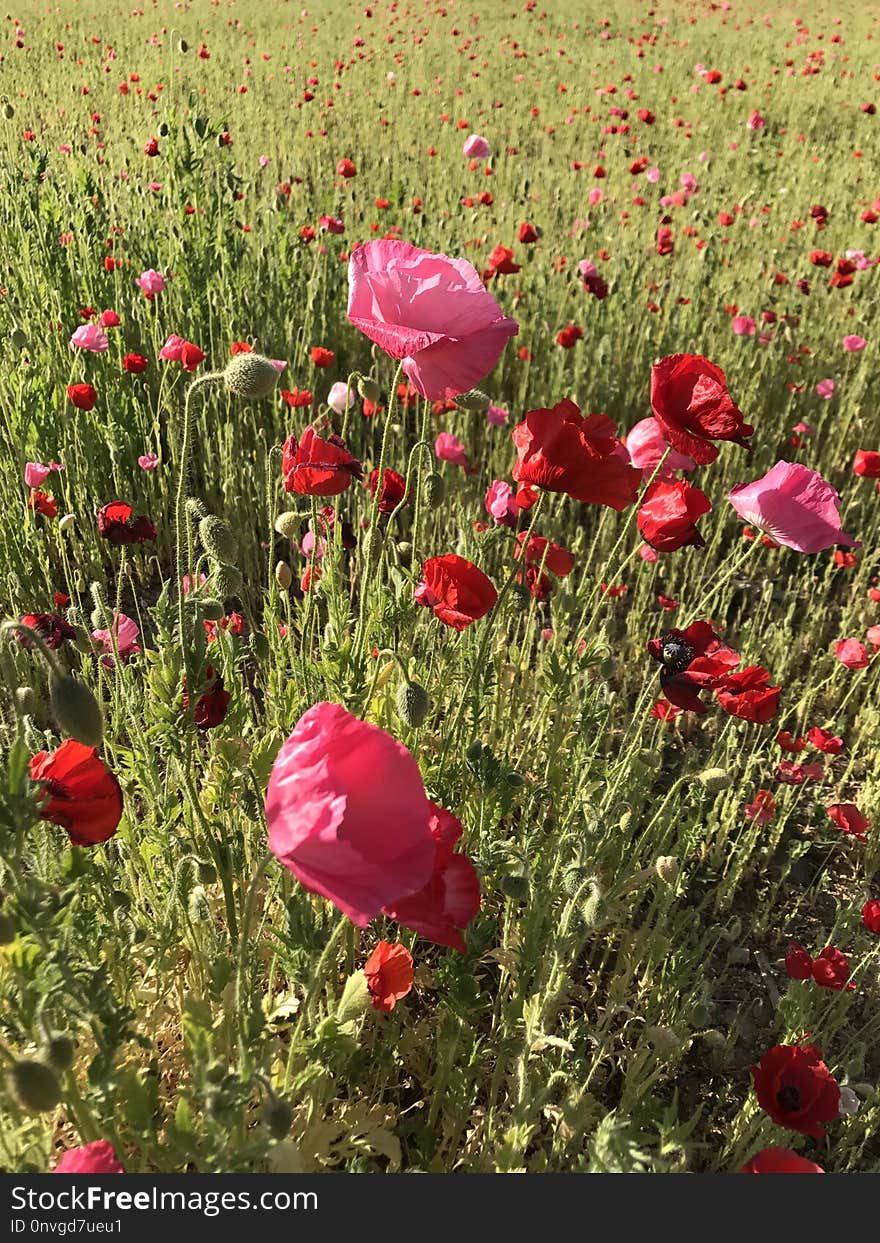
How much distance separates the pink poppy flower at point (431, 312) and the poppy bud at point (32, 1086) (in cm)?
97

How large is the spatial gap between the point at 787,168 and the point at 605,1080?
7786 millimetres

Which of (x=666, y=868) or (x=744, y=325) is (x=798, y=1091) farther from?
(x=744, y=325)

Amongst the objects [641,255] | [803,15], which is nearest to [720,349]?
[641,255]

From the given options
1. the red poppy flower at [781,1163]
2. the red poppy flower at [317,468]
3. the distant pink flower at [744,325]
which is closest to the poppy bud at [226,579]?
the red poppy flower at [317,468]

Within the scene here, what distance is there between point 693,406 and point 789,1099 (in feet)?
3.81

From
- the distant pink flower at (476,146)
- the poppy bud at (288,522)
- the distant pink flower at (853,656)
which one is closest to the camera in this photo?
the poppy bud at (288,522)

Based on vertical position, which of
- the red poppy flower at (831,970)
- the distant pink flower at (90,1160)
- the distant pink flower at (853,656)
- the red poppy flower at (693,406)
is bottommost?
the red poppy flower at (831,970)

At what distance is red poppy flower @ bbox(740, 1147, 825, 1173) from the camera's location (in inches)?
38.9

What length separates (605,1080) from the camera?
1768mm

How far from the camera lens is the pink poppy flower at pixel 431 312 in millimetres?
1194

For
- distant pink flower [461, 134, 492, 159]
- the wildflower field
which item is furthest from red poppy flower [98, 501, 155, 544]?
distant pink flower [461, 134, 492, 159]

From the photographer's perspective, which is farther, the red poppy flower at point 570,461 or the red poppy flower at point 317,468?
the red poppy flower at point 317,468

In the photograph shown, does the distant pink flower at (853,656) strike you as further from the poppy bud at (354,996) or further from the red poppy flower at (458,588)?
the poppy bud at (354,996)

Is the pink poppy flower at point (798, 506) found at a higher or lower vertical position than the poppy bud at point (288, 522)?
higher
